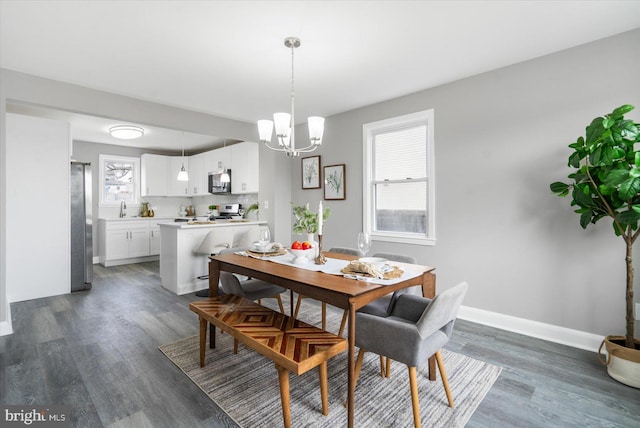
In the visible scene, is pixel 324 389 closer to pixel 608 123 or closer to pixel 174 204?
pixel 608 123

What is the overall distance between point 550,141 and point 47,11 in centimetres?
391

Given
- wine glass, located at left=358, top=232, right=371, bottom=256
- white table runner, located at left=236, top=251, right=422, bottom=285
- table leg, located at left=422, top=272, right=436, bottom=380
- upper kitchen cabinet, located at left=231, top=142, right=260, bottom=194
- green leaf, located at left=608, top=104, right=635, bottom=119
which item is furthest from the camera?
upper kitchen cabinet, located at left=231, top=142, right=260, bottom=194

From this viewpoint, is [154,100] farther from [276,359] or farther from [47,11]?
[276,359]

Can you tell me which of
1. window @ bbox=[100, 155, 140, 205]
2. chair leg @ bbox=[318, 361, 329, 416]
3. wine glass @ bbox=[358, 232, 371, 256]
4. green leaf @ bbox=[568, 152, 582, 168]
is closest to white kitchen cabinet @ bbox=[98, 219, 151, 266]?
window @ bbox=[100, 155, 140, 205]

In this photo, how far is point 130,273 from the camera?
5.32m

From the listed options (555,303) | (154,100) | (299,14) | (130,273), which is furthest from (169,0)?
(130,273)

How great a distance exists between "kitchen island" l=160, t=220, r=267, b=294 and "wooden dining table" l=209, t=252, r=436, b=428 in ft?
6.15

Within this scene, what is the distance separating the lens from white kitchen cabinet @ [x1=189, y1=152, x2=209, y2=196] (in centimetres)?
655

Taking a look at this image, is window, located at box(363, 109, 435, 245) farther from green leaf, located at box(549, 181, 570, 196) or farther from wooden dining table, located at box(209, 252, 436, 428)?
wooden dining table, located at box(209, 252, 436, 428)

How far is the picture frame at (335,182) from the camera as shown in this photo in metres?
4.23

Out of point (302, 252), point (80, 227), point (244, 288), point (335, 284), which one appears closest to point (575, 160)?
point (335, 284)

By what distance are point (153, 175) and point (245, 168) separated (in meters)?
2.50

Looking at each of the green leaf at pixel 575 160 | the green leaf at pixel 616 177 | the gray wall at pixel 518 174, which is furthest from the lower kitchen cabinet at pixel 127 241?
the green leaf at pixel 616 177

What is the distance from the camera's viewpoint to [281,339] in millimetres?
1723
